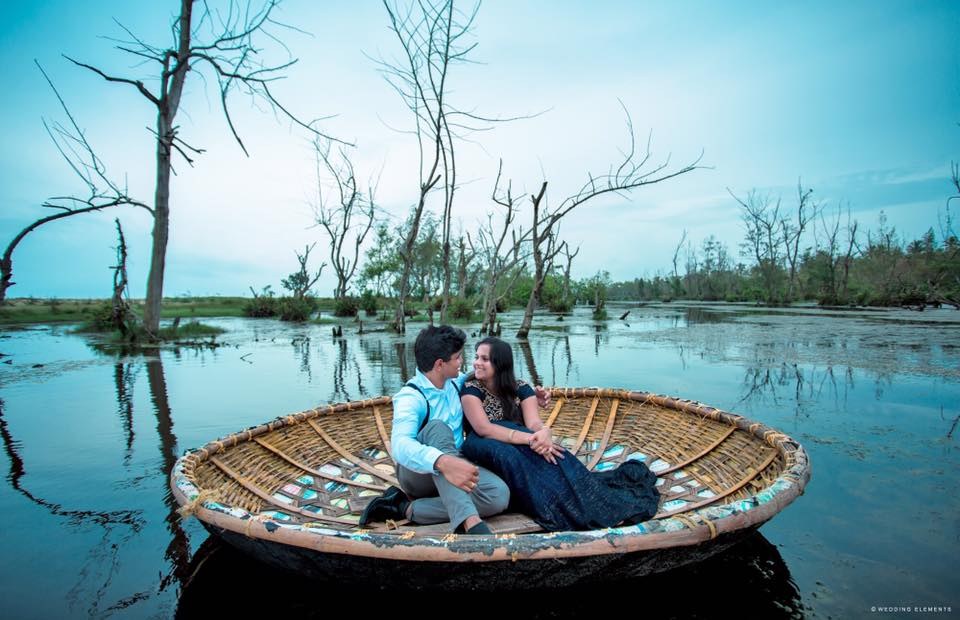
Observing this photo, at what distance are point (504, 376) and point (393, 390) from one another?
12.1 feet

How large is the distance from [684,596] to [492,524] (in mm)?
818

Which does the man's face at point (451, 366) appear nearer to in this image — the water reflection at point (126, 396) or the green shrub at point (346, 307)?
the water reflection at point (126, 396)

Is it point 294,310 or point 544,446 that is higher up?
point 294,310

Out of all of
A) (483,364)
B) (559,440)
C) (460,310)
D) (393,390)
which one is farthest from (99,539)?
(460,310)

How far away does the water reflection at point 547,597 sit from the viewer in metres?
1.80

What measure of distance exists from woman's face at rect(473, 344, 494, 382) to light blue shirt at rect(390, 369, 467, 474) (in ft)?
0.51

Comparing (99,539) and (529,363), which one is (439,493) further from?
(529,363)

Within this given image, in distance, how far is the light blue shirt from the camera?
A: 206 cm

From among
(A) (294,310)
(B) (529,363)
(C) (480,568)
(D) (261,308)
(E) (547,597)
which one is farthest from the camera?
(D) (261,308)

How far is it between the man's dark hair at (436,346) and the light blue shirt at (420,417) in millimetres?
88

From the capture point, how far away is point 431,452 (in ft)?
6.64

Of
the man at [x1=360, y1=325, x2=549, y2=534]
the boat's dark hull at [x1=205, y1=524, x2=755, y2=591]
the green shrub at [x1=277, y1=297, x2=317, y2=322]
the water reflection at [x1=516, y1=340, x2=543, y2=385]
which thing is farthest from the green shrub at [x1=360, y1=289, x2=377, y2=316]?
the boat's dark hull at [x1=205, y1=524, x2=755, y2=591]

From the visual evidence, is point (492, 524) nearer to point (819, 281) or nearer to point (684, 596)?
point (684, 596)

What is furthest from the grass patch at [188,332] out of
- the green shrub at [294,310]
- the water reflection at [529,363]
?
the water reflection at [529,363]
